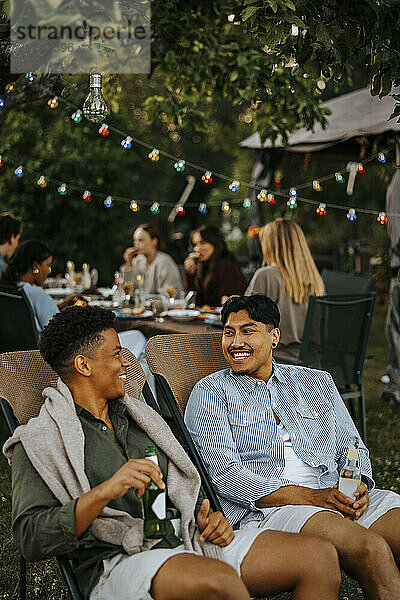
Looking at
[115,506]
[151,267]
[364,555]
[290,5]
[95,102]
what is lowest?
[364,555]

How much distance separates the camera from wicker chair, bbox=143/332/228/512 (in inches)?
126

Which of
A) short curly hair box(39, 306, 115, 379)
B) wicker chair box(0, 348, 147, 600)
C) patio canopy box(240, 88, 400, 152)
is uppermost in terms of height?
patio canopy box(240, 88, 400, 152)

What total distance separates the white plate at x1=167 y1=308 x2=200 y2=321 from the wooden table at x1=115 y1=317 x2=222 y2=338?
7 cm

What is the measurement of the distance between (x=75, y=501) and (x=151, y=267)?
5336 mm

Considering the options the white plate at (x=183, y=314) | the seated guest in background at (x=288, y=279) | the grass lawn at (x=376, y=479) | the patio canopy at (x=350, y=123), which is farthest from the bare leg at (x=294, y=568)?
the patio canopy at (x=350, y=123)

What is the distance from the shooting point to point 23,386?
114 inches

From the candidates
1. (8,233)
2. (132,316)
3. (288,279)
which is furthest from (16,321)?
(288,279)

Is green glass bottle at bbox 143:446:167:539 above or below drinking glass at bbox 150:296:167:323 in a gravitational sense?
below

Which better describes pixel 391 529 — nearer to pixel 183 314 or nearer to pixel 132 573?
pixel 132 573

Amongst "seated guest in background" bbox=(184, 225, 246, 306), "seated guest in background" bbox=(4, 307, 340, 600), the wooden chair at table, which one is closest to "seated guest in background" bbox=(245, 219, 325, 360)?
"seated guest in background" bbox=(184, 225, 246, 306)

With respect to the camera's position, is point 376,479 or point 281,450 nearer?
point 281,450

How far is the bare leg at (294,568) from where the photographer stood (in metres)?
2.34

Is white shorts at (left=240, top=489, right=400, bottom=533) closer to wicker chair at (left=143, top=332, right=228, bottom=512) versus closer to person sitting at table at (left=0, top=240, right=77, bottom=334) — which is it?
wicker chair at (left=143, top=332, right=228, bottom=512)

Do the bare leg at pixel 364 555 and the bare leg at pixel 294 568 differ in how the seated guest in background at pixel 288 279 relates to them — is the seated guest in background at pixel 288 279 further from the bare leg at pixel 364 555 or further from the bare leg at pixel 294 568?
the bare leg at pixel 294 568
